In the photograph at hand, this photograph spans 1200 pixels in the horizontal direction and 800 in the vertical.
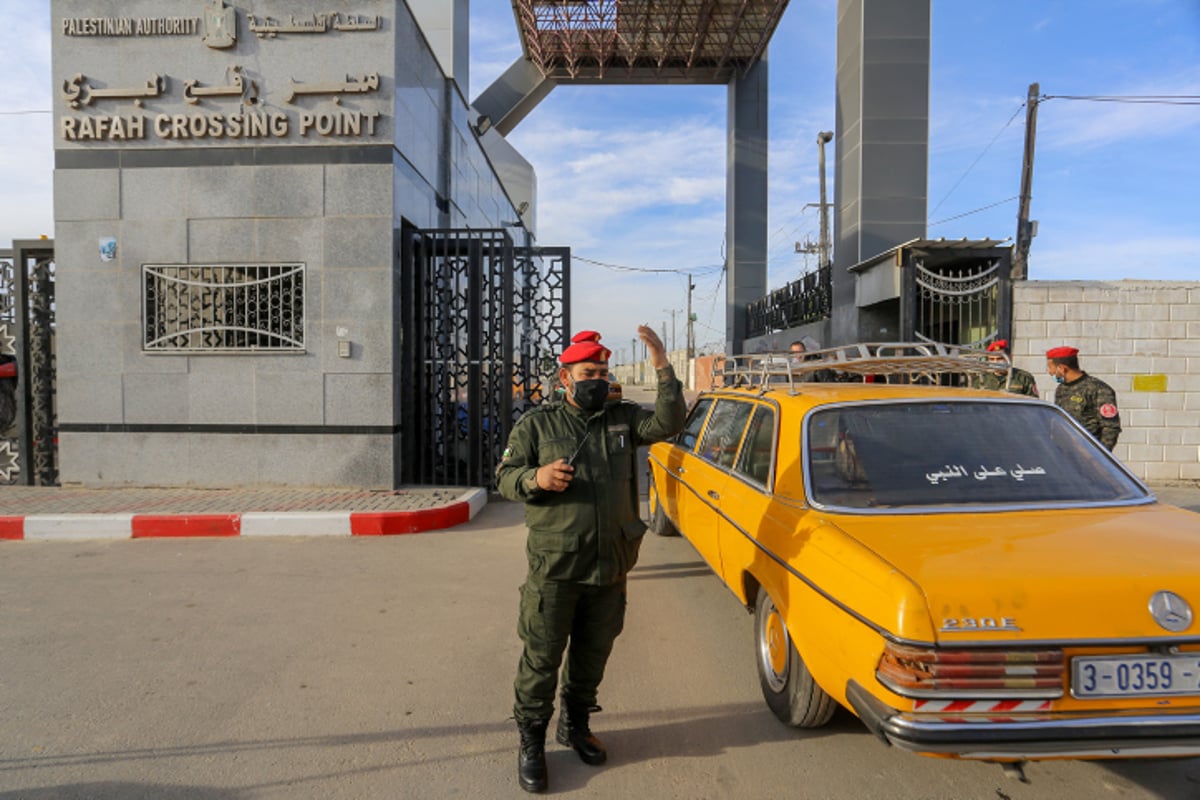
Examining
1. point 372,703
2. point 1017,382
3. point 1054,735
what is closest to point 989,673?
point 1054,735

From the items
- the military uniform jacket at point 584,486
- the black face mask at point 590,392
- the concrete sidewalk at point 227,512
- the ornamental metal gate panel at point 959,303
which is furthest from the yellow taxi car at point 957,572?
the ornamental metal gate panel at point 959,303

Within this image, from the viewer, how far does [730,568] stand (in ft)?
12.3

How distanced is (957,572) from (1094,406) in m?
4.24

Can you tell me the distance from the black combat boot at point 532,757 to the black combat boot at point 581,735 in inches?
7.7

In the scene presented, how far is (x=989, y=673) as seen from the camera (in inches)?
84.3

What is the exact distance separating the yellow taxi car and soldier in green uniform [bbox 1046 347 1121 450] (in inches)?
85.0

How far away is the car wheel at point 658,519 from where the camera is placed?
243 inches

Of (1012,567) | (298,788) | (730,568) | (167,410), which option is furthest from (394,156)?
(1012,567)

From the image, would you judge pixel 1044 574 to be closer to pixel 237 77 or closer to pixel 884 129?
pixel 237 77

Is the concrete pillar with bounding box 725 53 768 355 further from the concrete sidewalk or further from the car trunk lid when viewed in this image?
the car trunk lid

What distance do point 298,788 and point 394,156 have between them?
6.53 metres

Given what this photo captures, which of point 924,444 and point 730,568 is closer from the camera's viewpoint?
point 924,444

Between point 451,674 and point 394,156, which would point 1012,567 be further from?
point 394,156

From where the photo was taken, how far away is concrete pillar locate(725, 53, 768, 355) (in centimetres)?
2292
